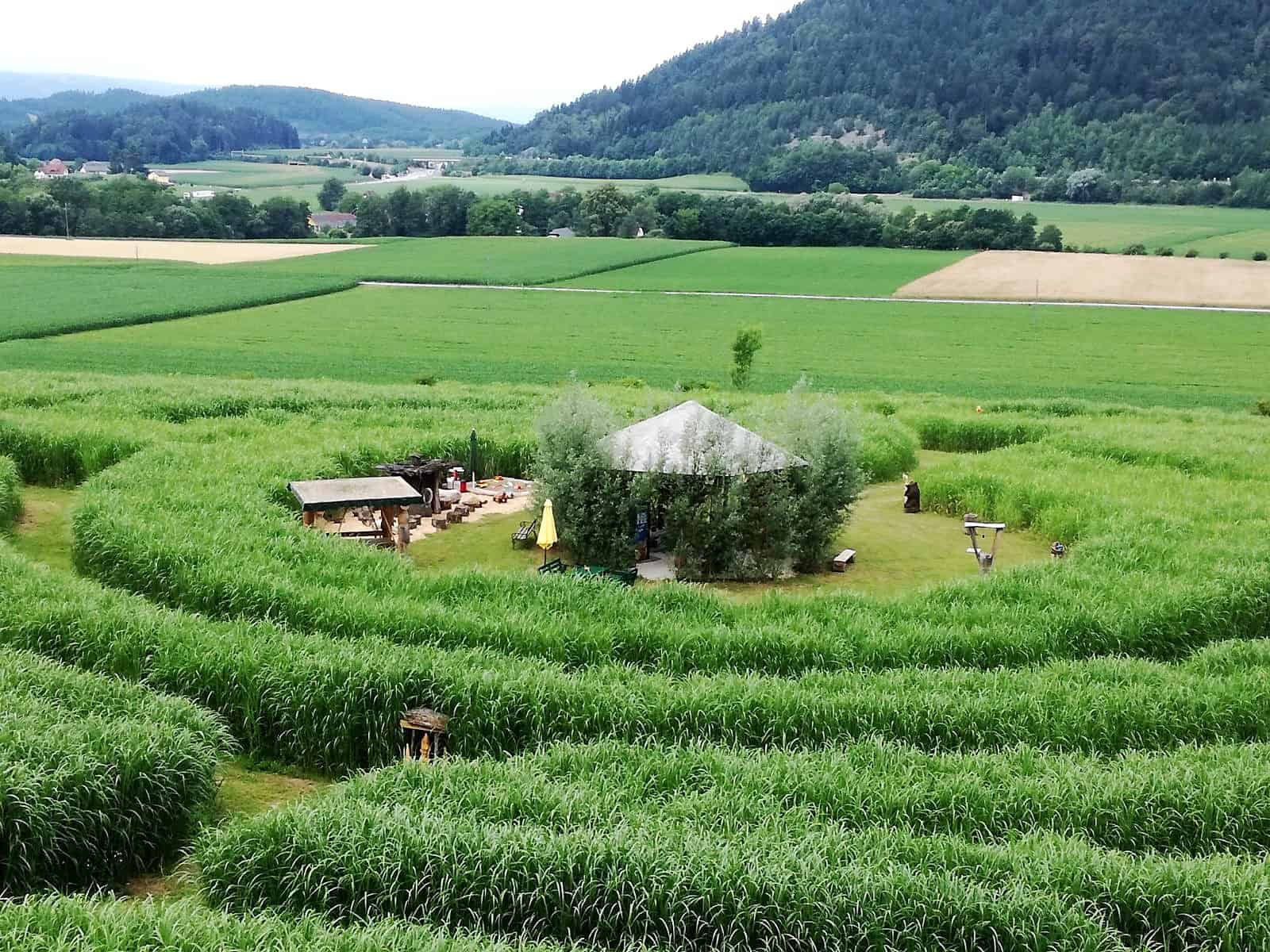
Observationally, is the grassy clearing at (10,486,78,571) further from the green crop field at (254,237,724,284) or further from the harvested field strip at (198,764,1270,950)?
the green crop field at (254,237,724,284)

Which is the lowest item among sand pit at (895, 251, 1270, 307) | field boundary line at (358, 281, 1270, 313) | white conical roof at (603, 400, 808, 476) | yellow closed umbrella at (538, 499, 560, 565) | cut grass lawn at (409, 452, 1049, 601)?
field boundary line at (358, 281, 1270, 313)

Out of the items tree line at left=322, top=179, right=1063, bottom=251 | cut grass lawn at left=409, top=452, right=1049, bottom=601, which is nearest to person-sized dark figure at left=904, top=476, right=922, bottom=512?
cut grass lawn at left=409, top=452, right=1049, bottom=601

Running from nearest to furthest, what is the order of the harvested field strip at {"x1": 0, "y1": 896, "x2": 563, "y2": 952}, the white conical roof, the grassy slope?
1. the harvested field strip at {"x1": 0, "y1": 896, "x2": 563, "y2": 952}
2. the white conical roof
3. the grassy slope

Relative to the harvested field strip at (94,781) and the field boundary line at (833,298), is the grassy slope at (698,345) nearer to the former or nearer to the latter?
the field boundary line at (833,298)

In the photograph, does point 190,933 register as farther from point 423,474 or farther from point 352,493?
point 423,474

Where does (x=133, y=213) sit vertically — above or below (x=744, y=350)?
below

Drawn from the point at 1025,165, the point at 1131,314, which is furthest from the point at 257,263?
the point at 1025,165

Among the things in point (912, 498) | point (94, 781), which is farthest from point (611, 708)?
point (912, 498)
